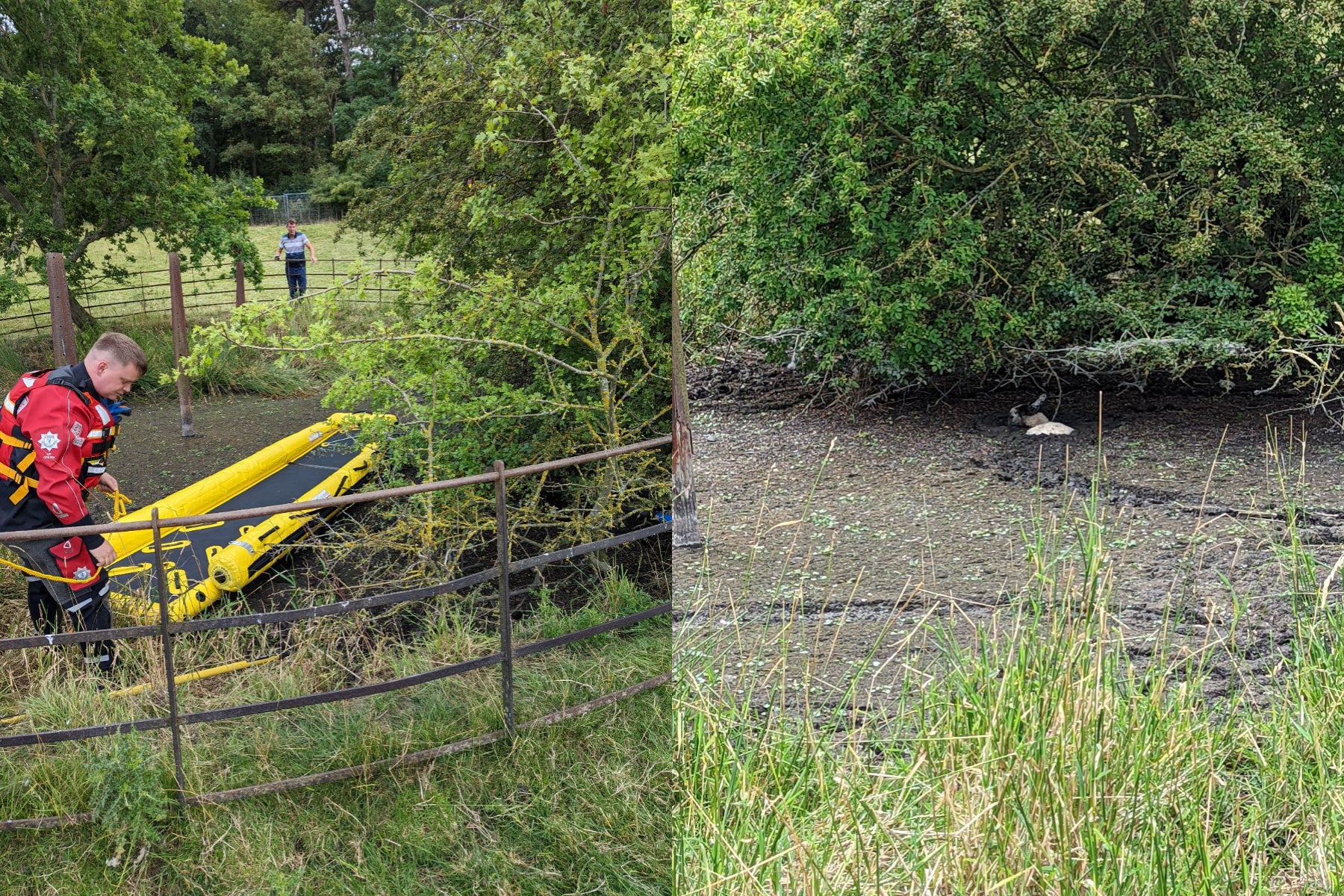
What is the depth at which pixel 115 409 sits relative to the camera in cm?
138

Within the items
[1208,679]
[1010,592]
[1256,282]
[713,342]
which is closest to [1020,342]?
[1256,282]

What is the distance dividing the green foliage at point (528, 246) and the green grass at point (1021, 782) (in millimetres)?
460

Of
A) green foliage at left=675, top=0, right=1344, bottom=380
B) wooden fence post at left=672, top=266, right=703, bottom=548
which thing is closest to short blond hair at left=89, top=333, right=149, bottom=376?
wooden fence post at left=672, top=266, right=703, bottom=548

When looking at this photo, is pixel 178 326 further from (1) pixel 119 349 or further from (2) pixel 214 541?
(2) pixel 214 541

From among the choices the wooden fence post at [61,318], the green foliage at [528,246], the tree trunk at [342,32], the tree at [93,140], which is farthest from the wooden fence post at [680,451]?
the wooden fence post at [61,318]

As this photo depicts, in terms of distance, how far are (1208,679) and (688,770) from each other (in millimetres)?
1322

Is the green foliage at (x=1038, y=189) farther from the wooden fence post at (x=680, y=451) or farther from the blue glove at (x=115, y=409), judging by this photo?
the blue glove at (x=115, y=409)

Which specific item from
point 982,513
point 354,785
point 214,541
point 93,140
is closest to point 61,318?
point 93,140

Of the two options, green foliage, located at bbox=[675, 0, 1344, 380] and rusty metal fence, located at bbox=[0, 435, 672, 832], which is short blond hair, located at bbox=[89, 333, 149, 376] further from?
green foliage, located at bbox=[675, 0, 1344, 380]

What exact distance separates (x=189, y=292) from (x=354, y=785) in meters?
0.70

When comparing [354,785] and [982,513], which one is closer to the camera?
[354,785]

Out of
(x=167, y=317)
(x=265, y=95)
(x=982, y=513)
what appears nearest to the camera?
(x=265, y=95)

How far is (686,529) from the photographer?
1744mm

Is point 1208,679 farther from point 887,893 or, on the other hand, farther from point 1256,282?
point 1256,282
